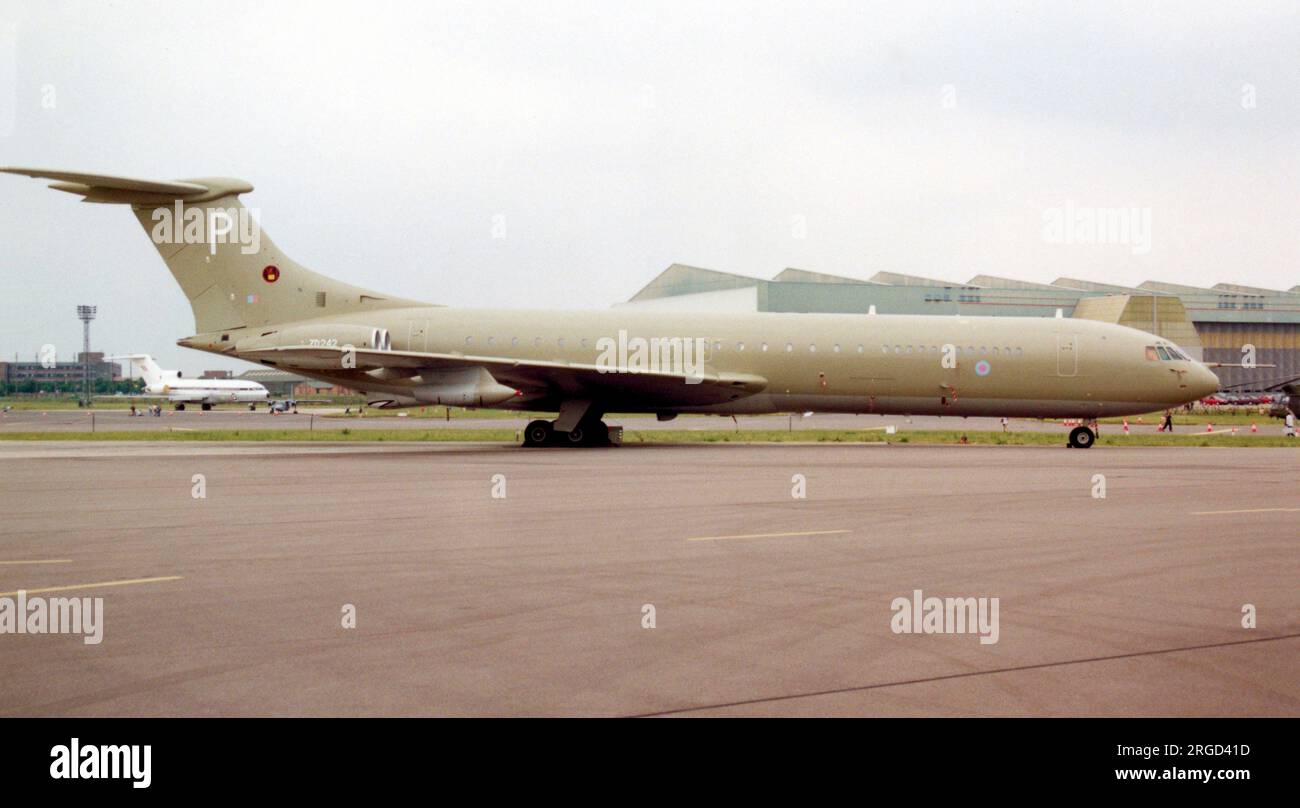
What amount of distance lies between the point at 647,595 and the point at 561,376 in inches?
827

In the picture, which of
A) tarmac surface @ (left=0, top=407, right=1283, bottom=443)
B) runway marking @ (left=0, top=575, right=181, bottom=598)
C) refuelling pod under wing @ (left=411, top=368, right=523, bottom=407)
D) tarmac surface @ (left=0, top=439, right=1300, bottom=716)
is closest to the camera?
tarmac surface @ (left=0, top=439, right=1300, bottom=716)

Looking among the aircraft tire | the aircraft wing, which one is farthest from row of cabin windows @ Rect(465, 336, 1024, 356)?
the aircraft tire

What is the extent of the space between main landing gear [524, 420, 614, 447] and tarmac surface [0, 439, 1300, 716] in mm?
12009

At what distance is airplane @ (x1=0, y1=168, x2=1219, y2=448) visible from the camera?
1203 inches

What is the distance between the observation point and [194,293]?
3108 centimetres

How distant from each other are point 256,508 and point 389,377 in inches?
603

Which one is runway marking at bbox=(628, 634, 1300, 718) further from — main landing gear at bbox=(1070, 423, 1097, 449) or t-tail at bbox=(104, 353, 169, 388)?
t-tail at bbox=(104, 353, 169, 388)

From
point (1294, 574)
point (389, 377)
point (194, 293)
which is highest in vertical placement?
point (194, 293)

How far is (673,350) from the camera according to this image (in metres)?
31.3

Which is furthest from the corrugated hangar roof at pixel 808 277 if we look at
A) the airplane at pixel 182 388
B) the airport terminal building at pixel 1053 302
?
the airplane at pixel 182 388

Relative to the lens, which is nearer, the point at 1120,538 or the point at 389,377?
the point at 1120,538

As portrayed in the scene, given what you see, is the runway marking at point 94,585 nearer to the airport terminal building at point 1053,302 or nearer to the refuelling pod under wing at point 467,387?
the refuelling pod under wing at point 467,387
